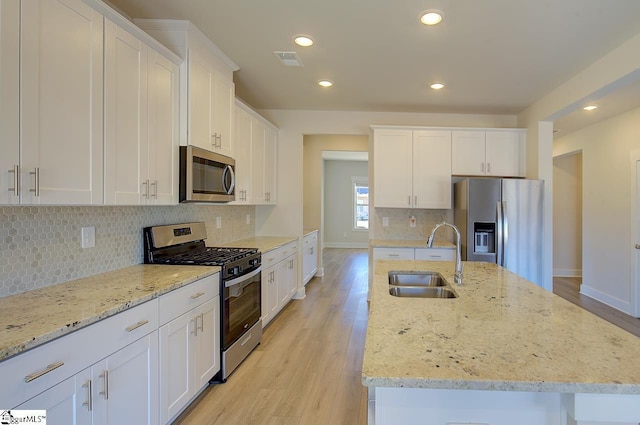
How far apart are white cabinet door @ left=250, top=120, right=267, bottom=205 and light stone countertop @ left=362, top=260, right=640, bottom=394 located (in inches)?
100

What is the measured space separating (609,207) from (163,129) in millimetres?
5495

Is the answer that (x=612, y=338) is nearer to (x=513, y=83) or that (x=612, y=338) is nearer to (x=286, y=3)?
(x=286, y=3)

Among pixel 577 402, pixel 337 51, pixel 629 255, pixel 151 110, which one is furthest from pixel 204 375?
pixel 629 255

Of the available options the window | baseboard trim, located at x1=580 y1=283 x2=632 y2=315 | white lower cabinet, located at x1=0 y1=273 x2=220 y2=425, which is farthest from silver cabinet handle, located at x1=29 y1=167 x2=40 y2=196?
the window

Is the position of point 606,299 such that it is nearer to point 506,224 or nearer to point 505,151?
point 506,224

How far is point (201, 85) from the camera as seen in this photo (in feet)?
8.58

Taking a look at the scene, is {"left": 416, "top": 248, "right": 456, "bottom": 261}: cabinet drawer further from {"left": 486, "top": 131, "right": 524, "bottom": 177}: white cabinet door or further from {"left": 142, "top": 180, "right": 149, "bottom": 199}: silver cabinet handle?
{"left": 142, "top": 180, "right": 149, "bottom": 199}: silver cabinet handle

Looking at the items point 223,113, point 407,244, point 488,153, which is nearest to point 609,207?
point 488,153

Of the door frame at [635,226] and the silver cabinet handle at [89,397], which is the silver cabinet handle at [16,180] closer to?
the silver cabinet handle at [89,397]

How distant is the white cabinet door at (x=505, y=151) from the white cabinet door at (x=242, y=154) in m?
2.92

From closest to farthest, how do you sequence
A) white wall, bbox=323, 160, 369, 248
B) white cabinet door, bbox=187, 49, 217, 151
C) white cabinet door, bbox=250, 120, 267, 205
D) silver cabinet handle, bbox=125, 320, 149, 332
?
silver cabinet handle, bbox=125, 320, 149, 332 → white cabinet door, bbox=187, 49, 217, 151 → white cabinet door, bbox=250, 120, 267, 205 → white wall, bbox=323, 160, 369, 248

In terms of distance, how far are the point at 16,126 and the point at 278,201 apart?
355 centimetres

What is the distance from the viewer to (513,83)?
351cm

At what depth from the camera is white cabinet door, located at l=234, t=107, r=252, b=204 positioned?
343 centimetres
